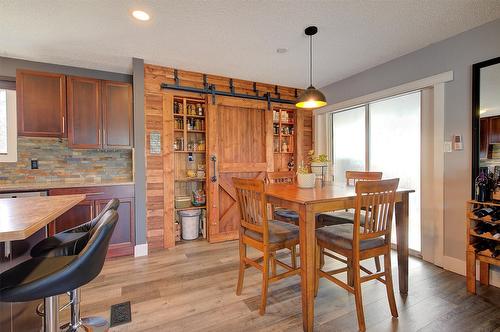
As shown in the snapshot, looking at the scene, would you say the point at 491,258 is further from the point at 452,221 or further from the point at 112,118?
the point at 112,118

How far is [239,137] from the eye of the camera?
13.1 feet

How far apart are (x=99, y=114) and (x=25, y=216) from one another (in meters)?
2.32

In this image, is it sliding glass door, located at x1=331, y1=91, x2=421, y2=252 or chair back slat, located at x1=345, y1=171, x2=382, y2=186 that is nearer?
chair back slat, located at x1=345, y1=171, x2=382, y2=186

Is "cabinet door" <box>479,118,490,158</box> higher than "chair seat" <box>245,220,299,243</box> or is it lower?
higher

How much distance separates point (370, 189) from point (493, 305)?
1548 millimetres

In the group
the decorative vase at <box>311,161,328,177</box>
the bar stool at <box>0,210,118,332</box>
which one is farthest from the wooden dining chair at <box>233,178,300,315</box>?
the bar stool at <box>0,210,118,332</box>

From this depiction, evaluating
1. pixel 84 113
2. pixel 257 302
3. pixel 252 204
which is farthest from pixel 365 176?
pixel 84 113

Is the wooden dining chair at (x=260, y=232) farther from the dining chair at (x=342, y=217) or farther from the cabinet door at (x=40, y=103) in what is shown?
the cabinet door at (x=40, y=103)

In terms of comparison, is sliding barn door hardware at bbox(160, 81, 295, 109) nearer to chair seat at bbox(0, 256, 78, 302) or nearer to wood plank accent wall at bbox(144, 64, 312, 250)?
wood plank accent wall at bbox(144, 64, 312, 250)

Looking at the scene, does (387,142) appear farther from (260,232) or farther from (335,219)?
(260,232)

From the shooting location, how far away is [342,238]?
6.03 ft

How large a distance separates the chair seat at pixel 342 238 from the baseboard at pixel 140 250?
2.31 meters

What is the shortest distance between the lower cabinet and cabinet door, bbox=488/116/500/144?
3.99 m

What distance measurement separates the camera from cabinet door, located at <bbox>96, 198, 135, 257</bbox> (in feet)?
10.1
